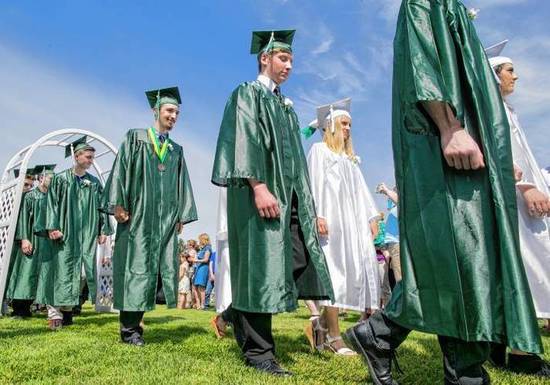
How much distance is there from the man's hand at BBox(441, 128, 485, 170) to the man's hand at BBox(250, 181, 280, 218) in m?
1.35

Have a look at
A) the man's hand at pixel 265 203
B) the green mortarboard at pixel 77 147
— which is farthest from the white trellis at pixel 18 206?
the man's hand at pixel 265 203

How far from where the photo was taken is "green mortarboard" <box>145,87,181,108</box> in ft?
18.5

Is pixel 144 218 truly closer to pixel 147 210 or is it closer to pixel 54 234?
pixel 147 210

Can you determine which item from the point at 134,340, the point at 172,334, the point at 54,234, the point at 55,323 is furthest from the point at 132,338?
the point at 54,234

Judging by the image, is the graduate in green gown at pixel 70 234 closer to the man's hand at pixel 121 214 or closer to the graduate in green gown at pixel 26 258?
the graduate in green gown at pixel 26 258

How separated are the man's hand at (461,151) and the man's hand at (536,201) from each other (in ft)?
4.69

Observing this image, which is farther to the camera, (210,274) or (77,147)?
(210,274)

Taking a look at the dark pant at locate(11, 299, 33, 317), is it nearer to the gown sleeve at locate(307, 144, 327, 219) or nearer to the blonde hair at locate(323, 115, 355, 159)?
the gown sleeve at locate(307, 144, 327, 219)

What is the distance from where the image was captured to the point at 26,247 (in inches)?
337

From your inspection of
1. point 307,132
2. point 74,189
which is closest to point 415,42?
point 307,132

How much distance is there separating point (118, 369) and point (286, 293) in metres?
1.18

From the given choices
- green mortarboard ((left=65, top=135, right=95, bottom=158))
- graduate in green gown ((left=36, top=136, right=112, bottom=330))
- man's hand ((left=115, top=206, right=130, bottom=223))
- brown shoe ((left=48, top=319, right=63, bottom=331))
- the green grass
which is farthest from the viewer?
green mortarboard ((left=65, top=135, right=95, bottom=158))

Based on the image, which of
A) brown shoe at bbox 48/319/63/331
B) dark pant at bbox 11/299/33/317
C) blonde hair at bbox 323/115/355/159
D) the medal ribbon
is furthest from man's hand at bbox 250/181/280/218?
dark pant at bbox 11/299/33/317

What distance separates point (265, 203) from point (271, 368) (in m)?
1.03
